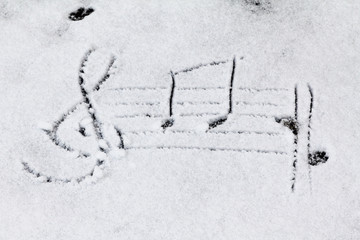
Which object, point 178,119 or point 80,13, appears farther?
point 80,13

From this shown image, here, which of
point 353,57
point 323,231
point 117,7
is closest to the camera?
point 323,231

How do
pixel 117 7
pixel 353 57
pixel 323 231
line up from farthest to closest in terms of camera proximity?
pixel 117 7, pixel 353 57, pixel 323 231

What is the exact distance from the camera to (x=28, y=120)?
1.27m

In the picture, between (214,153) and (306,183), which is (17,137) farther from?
(306,183)

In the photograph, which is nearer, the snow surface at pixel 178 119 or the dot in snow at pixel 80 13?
the snow surface at pixel 178 119

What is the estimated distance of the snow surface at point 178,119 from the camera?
109cm

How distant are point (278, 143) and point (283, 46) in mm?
347

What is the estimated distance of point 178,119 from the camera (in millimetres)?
1252

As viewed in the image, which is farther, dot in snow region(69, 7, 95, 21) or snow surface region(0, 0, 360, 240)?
dot in snow region(69, 7, 95, 21)

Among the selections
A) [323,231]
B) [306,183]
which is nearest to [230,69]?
[306,183]

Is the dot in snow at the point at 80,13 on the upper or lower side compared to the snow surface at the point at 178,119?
upper

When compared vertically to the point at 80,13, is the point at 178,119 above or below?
below

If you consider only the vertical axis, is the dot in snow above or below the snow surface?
above

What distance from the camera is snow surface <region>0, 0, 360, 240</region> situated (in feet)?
3.59
